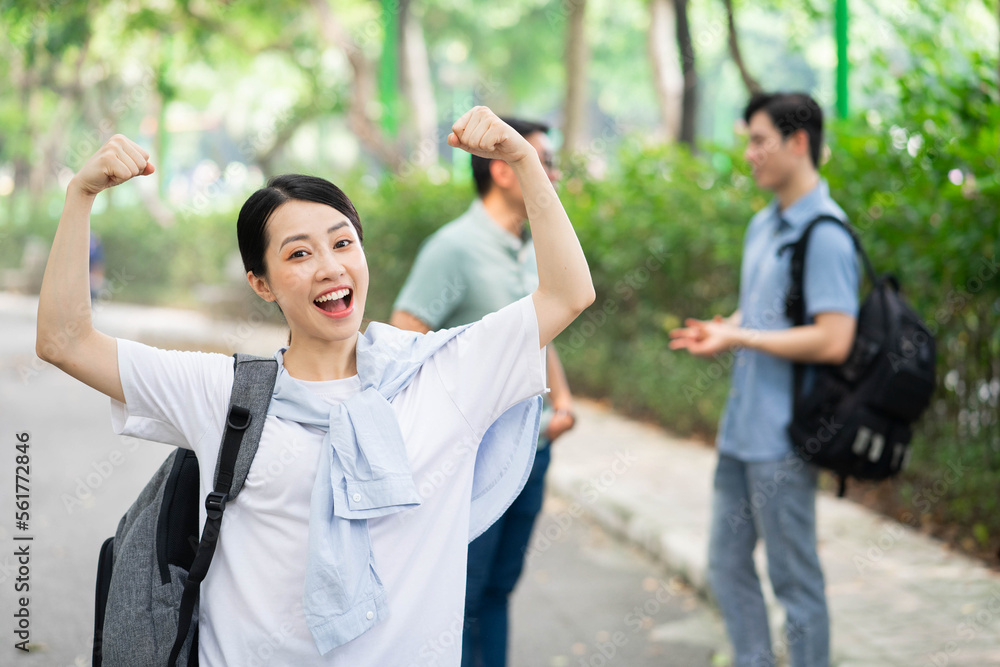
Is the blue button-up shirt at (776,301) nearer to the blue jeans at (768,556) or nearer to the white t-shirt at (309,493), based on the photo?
the blue jeans at (768,556)

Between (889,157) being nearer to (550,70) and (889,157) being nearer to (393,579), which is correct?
(393,579)

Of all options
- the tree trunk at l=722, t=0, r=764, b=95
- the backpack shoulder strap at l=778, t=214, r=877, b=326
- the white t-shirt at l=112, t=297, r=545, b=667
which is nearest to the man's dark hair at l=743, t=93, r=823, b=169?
the backpack shoulder strap at l=778, t=214, r=877, b=326

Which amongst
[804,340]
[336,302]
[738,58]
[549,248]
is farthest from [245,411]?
[738,58]

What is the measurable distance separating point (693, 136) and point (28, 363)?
9.38 meters

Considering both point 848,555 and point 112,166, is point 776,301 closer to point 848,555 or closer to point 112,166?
point 112,166

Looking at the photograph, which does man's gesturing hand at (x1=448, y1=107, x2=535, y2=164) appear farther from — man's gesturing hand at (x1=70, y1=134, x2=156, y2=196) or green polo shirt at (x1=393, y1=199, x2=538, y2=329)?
green polo shirt at (x1=393, y1=199, x2=538, y2=329)

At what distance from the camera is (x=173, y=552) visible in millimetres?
1963

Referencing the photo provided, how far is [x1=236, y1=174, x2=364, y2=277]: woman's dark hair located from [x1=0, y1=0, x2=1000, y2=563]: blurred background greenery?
3.34 meters

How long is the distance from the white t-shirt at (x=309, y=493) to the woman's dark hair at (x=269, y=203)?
0.79 feet

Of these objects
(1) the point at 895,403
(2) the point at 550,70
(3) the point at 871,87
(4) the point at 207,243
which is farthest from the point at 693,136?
(2) the point at 550,70

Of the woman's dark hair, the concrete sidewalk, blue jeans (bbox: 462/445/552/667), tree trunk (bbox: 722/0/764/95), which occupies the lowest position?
the concrete sidewalk

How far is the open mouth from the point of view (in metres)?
2.04

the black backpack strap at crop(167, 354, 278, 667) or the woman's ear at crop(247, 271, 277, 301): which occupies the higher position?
the woman's ear at crop(247, 271, 277, 301)

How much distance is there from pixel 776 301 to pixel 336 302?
1924mm
